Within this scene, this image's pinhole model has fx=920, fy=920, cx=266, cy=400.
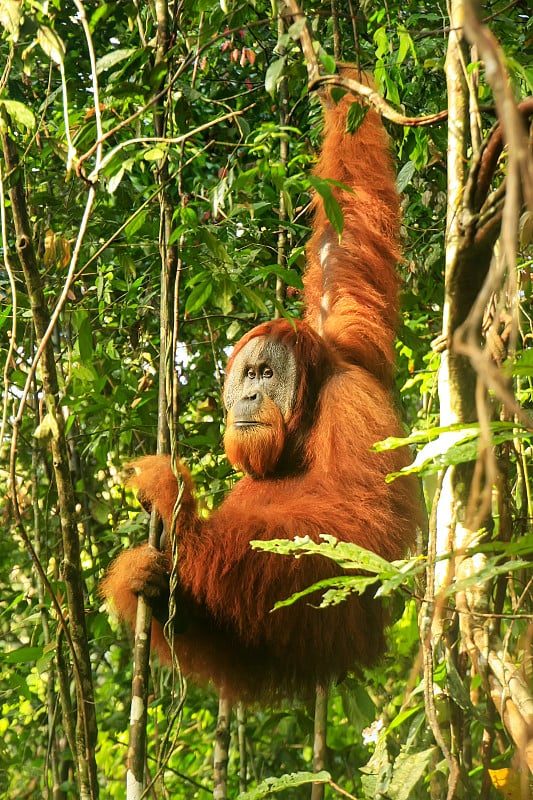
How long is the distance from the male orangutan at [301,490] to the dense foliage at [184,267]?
0.74 feet

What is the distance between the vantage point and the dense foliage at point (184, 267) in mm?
2744

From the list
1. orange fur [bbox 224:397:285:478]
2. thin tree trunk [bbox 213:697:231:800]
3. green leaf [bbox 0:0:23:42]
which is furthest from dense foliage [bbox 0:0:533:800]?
orange fur [bbox 224:397:285:478]

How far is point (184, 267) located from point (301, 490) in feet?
3.31

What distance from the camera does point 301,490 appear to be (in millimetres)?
3637

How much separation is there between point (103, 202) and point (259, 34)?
47.9 inches

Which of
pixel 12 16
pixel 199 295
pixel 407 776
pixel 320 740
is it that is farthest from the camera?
pixel 320 740

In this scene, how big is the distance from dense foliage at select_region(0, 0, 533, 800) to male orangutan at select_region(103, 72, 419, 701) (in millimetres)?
226

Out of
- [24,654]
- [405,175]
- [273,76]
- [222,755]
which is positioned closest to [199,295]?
[273,76]

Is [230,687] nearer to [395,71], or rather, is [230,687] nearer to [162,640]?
[162,640]

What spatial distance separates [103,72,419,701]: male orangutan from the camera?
3.29m

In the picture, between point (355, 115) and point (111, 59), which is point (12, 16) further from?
point (355, 115)

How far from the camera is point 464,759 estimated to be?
256cm

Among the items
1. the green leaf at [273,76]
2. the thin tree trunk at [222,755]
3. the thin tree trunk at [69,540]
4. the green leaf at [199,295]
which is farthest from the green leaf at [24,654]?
the green leaf at [273,76]

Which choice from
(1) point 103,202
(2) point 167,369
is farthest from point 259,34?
(2) point 167,369
